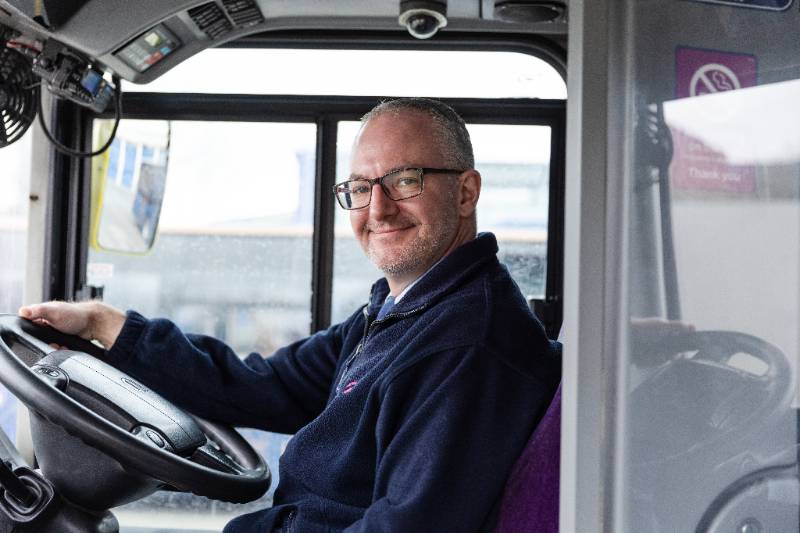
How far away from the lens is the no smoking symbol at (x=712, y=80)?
0.93 m

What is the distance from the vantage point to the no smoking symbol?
0.93 m

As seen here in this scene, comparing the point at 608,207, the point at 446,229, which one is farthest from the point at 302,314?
the point at 608,207

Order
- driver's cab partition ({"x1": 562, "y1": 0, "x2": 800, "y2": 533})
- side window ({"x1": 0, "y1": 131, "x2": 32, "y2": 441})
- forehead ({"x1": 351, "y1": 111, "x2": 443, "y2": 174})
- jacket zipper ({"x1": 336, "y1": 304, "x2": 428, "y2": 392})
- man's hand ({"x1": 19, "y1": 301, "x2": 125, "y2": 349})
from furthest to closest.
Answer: side window ({"x1": 0, "y1": 131, "x2": 32, "y2": 441}), man's hand ({"x1": 19, "y1": 301, "x2": 125, "y2": 349}), forehead ({"x1": 351, "y1": 111, "x2": 443, "y2": 174}), jacket zipper ({"x1": 336, "y1": 304, "x2": 428, "y2": 392}), driver's cab partition ({"x1": 562, "y1": 0, "x2": 800, "y2": 533})

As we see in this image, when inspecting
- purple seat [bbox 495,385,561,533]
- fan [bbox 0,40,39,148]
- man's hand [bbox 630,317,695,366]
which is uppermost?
fan [bbox 0,40,39,148]

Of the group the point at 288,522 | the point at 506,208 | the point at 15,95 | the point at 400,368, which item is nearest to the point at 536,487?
the point at 400,368

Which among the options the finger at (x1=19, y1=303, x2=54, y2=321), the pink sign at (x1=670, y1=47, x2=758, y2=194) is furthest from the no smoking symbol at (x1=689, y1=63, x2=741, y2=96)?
the finger at (x1=19, y1=303, x2=54, y2=321)

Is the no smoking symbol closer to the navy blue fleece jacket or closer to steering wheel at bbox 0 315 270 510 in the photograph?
the navy blue fleece jacket

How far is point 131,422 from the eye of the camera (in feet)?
4.76

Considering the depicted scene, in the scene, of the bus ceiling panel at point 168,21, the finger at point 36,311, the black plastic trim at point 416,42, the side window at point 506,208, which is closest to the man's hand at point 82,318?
the finger at point 36,311

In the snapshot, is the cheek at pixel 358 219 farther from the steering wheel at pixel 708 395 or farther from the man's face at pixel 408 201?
the steering wheel at pixel 708 395

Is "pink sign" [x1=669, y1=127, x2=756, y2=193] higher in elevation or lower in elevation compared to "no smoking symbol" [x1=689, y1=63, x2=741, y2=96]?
lower

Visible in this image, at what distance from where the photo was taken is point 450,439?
125 centimetres

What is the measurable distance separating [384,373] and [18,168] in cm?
171

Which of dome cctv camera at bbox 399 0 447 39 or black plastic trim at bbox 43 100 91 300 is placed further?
black plastic trim at bbox 43 100 91 300
